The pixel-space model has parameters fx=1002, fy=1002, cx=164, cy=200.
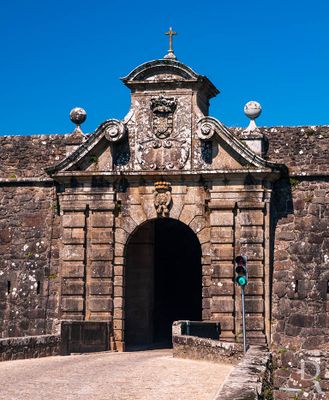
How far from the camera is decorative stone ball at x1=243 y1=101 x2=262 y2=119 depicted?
20719 mm

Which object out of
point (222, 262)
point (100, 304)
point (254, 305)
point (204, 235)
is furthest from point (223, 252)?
point (100, 304)

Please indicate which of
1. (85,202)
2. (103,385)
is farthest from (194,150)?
(103,385)

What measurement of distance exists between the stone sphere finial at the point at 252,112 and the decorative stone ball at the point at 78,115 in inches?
141

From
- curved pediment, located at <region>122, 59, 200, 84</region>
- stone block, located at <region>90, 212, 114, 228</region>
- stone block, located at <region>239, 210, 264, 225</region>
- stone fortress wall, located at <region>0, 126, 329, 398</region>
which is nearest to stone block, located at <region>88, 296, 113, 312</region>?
stone fortress wall, located at <region>0, 126, 329, 398</region>

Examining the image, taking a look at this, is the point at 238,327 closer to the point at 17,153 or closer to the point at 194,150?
the point at 194,150

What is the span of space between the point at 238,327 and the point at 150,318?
9.10 feet

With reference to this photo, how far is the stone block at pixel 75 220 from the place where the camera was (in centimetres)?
2091

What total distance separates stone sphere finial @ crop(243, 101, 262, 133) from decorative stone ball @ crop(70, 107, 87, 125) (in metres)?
3.57

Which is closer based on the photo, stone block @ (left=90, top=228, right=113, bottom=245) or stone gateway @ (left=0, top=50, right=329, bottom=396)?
stone gateway @ (left=0, top=50, right=329, bottom=396)

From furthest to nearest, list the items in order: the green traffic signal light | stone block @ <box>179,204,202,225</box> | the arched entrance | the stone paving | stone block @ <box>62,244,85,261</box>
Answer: the arched entrance
stone block @ <box>62,244,85,261</box>
stone block @ <box>179,204,202,225</box>
the green traffic signal light
the stone paving

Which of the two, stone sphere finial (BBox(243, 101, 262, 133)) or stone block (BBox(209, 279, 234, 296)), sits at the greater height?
stone sphere finial (BBox(243, 101, 262, 133))

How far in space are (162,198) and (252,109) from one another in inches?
103

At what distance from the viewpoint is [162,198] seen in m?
20.6

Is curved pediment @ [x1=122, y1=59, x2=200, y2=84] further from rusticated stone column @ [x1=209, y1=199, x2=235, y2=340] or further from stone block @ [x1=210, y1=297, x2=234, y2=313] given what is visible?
stone block @ [x1=210, y1=297, x2=234, y2=313]
